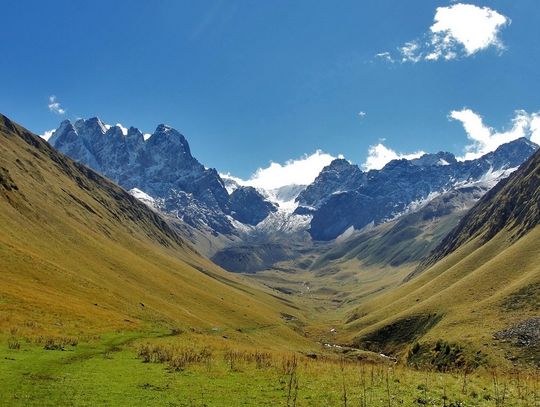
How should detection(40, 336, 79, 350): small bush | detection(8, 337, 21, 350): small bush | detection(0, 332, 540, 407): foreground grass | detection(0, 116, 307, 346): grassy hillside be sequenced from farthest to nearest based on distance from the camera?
1. detection(0, 116, 307, 346): grassy hillside
2. detection(40, 336, 79, 350): small bush
3. detection(8, 337, 21, 350): small bush
4. detection(0, 332, 540, 407): foreground grass

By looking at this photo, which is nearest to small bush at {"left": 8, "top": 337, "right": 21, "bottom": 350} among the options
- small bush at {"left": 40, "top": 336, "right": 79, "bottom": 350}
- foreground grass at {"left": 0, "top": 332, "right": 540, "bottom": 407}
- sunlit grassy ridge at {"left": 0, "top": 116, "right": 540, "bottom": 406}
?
sunlit grassy ridge at {"left": 0, "top": 116, "right": 540, "bottom": 406}

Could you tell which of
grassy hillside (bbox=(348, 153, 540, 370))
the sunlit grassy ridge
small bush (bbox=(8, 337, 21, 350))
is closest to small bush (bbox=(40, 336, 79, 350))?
the sunlit grassy ridge

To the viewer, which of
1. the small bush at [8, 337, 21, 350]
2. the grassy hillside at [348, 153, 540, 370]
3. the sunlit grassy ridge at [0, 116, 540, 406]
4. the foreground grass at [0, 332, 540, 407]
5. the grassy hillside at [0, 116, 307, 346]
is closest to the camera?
the foreground grass at [0, 332, 540, 407]

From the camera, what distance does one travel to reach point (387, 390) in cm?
2791

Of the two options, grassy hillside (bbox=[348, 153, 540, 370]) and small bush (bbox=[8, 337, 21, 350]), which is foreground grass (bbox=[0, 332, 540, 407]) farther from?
grassy hillside (bbox=[348, 153, 540, 370])

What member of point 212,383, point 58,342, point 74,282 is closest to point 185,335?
point 58,342

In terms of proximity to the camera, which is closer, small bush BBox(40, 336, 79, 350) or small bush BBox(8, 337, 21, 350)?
small bush BBox(8, 337, 21, 350)

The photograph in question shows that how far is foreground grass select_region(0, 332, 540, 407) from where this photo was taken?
25562mm

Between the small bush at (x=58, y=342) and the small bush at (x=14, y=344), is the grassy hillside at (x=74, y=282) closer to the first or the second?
the small bush at (x=58, y=342)

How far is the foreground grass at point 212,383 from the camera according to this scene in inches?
1006

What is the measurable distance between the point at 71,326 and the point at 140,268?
100367 mm

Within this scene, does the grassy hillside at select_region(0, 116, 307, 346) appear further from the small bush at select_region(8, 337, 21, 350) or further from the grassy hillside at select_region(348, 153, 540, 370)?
the grassy hillside at select_region(348, 153, 540, 370)

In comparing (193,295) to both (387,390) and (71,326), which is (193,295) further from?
(387,390)

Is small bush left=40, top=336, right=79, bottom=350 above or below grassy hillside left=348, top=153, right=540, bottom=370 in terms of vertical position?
below
